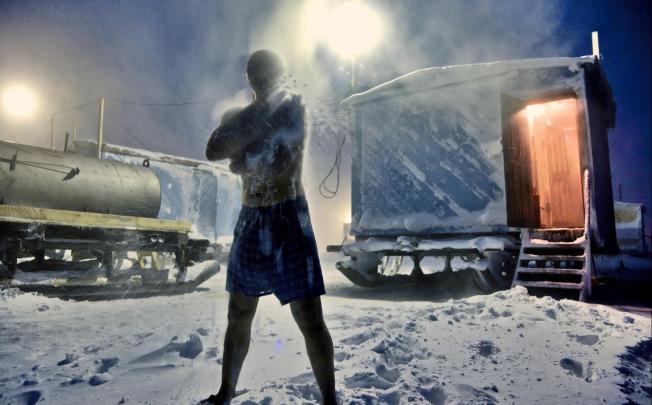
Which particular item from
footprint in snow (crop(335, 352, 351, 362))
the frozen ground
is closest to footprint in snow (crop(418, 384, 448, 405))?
the frozen ground

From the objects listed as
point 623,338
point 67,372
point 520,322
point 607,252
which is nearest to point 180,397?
point 67,372

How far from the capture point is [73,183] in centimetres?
658

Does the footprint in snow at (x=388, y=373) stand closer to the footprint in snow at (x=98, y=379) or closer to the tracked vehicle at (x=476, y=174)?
the footprint in snow at (x=98, y=379)

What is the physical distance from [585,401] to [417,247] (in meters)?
5.21

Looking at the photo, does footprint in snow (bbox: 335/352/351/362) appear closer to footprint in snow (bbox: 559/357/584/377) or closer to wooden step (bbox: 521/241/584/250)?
footprint in snow (bbox: 559/357/584/377)

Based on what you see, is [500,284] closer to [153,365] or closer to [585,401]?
[585,401]

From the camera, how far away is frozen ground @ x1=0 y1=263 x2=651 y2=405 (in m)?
2.34

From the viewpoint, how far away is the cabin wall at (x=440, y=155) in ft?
23.2

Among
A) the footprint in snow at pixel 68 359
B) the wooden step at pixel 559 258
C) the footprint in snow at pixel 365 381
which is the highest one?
the wooden step at pixel 559 258

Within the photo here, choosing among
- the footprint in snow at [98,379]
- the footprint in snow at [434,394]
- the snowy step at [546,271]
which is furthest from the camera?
the snowy step at [546,271]

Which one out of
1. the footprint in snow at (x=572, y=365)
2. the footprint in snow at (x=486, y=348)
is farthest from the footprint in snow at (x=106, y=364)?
the footprint in snow at (x=572, y=365)

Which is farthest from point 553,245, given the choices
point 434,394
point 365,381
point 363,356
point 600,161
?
point 365,381

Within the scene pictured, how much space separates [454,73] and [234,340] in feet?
22.8

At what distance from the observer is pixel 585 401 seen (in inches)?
94.3
